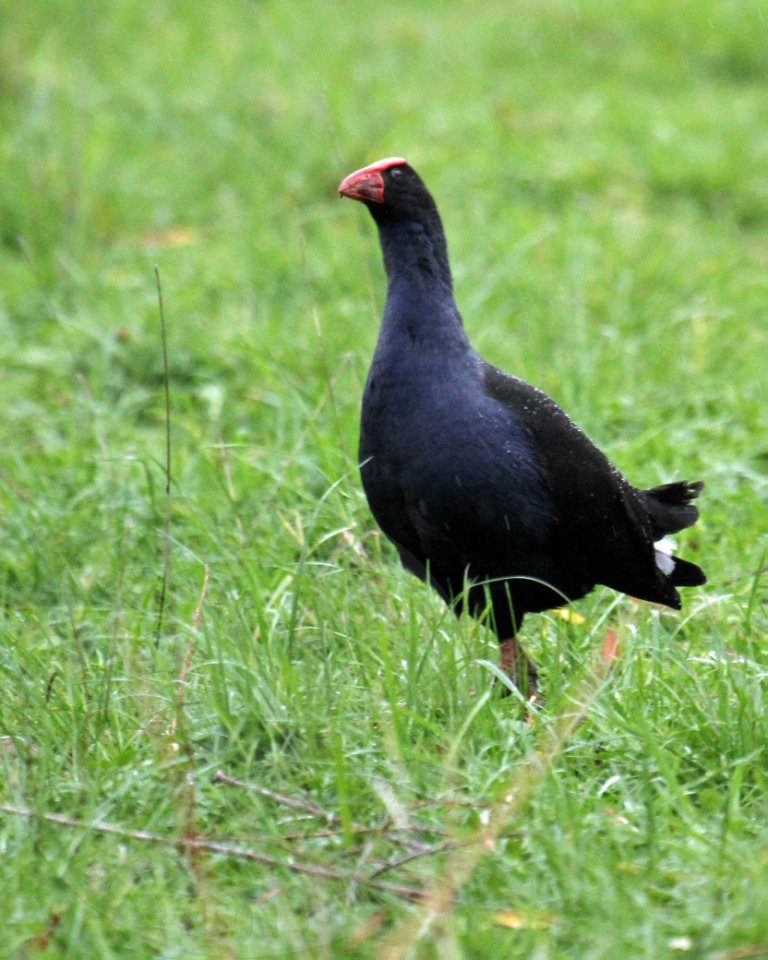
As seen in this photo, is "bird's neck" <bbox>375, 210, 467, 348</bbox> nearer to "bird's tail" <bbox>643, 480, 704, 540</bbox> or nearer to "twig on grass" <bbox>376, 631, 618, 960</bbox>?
"bird's tail" <bbox>643, 480, 704, 540</bbox>

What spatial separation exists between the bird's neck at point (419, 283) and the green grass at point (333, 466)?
444 mm

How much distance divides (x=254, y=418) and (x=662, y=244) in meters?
2.09

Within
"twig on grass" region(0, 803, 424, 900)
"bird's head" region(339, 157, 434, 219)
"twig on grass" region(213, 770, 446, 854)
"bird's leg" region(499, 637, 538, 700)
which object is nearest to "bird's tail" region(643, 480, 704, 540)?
"bird's leg" region(499, 637, 538, 700)

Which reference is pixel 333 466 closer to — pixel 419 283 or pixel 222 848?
pixel 419 283

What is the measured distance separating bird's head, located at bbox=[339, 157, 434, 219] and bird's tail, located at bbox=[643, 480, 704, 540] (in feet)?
2.85

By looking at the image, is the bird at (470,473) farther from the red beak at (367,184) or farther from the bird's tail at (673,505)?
the bird's tail at (673,505)

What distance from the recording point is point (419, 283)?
3072 millimetres

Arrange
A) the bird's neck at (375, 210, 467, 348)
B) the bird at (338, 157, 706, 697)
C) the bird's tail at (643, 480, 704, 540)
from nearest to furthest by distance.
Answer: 1. the bird at (338, 157, 706, 697)
2. the bird's neck at (375, 210, 467, 348)
3. the bird's tail at (643, 480, 704, 540)

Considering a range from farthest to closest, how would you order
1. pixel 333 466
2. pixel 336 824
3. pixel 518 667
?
pixel 333 466 < pixel 518 667 < pixel 336 824

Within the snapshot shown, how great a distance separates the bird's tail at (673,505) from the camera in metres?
3.37

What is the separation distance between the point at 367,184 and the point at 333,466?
821mm

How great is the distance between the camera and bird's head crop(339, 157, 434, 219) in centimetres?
308

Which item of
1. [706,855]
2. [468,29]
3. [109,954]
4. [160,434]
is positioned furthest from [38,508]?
[468,29]

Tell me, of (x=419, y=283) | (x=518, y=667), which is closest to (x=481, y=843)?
(x=518, y=667)
